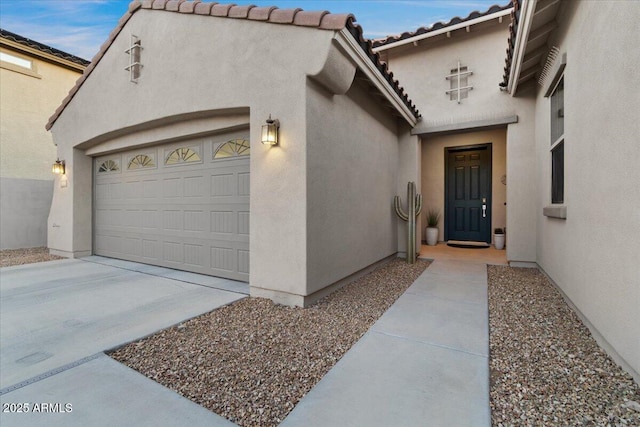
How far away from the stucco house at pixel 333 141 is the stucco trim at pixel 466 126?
0.12ft

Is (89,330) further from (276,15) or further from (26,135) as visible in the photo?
(26,135)

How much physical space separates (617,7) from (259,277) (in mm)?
4271

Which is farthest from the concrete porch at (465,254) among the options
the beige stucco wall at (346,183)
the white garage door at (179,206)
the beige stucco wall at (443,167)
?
the white garage door at (179,206)

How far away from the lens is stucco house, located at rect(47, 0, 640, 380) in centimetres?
257

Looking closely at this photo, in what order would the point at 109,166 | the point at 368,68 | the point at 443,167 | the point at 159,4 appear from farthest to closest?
the point at 443,167
the point at 109,166
the point at 159,4
the point at 368,68

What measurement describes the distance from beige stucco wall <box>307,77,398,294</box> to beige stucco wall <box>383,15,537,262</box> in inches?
57.8

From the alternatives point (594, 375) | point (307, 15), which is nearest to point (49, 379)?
point (594, 375)

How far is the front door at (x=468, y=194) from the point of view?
8.05 meters

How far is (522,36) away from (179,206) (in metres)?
5.95

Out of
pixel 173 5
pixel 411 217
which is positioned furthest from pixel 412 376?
pixel 173 5

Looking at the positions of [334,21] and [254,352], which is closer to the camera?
[254,352]

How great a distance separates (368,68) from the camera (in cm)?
427

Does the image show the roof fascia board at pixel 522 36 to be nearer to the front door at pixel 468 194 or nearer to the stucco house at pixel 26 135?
the front door at pixel 468 194

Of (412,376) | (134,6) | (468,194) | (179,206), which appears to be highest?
(134,6)
